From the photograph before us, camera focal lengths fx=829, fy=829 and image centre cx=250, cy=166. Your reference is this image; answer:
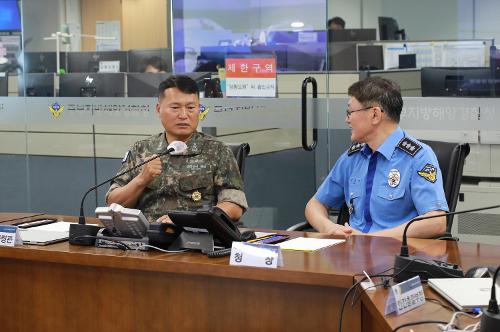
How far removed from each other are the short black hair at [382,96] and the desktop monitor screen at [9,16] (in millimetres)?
3061

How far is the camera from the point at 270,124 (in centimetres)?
470

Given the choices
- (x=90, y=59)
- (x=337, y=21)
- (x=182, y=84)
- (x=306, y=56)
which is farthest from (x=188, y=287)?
(x=90, y=59)

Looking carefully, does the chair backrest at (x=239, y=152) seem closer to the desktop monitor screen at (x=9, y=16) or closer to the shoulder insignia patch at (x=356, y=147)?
the shoulder insignia patch at (x=356, y=147)

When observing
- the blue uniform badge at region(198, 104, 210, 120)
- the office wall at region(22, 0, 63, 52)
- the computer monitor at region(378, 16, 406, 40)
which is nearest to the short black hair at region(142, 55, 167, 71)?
the blue uniform badge at region(198, 104, 210, 120)

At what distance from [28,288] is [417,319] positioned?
1.41m

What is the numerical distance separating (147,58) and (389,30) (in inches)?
57.7

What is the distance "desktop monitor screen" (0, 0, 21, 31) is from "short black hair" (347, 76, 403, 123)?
10.0 ft

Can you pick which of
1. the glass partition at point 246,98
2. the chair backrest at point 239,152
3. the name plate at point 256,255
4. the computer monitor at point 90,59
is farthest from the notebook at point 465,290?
the computer monitor at point 90,59

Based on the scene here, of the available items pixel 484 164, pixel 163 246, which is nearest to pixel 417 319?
pixel 163 246

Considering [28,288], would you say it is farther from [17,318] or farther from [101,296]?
[101,296]

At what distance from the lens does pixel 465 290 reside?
1.89m

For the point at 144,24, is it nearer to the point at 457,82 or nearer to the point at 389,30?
the point at 389,30

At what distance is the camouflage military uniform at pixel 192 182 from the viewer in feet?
10.7

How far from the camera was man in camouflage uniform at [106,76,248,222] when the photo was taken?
3.25 metres
